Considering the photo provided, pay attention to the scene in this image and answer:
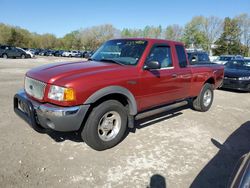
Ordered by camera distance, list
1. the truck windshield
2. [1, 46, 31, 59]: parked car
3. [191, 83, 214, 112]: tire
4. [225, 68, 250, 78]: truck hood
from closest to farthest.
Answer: the truck windshield < [191, 83, 214, 112]: tire < [225, 68, 250, 78]: truck hood < [1, 46, 31, 59]: parked car

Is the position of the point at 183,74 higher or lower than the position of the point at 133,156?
higher

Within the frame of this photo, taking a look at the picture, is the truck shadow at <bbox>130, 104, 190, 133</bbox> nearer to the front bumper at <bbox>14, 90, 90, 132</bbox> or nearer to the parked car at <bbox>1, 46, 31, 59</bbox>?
the front bumper at <bbox>14, 90, 90, 132</bbox>

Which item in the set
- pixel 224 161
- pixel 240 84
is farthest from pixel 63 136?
pixel 240 84

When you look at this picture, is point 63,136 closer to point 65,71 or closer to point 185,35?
point 65,71

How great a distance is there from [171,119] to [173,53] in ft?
5.53

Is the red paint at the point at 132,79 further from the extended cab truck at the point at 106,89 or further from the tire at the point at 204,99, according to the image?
the tire at the point at 204,99

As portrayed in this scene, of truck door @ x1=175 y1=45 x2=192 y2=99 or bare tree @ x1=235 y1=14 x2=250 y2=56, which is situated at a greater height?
bare tree @ x1=235 y1=14 x2=250 y2=56

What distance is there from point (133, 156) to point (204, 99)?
3723 mm

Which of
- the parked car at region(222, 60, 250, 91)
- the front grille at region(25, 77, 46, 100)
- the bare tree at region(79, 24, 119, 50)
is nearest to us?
the front grille at region(25, 77, 46, 100)

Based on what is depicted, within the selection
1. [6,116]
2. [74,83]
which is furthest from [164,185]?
[6,116]

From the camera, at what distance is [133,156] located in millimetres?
3818

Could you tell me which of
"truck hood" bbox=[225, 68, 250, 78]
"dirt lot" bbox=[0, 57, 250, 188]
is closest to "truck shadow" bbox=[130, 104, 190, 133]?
"dirt lot" bbox=[0, 57, 250, 188]

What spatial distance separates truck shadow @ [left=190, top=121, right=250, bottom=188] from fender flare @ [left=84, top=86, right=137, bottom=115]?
5.16ft

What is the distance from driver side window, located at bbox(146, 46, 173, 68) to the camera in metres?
4.65
